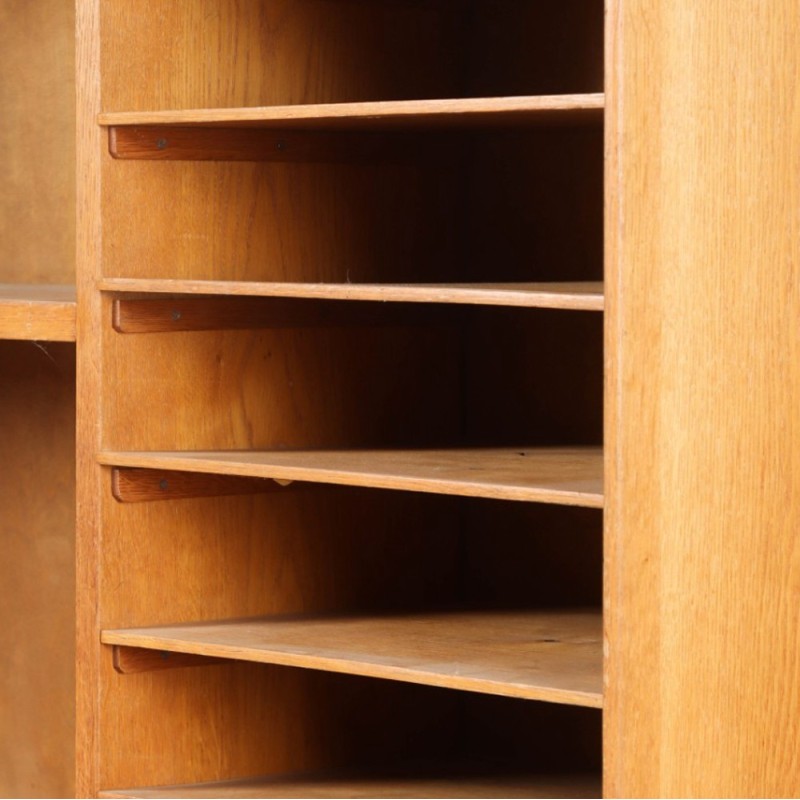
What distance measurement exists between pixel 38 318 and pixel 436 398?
60cm

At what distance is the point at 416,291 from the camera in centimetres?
193

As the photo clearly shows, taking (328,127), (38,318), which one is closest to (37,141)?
(38,318)

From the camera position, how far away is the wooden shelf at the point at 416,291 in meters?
1.83

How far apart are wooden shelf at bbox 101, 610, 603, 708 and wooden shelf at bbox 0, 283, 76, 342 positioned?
0.39 metres

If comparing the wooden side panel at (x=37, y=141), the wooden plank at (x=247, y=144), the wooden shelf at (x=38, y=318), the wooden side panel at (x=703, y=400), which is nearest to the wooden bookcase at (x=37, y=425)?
the wooden side panel at (x=37, y=141)

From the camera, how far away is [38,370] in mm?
2869

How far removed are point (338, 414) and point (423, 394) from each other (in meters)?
0.18

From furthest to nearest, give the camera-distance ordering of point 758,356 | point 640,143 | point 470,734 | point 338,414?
point 470,734 → point 338,414 → point 758,356 → point 640,143

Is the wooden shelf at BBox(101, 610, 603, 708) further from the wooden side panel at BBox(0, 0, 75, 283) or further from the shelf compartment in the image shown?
the wooden side panel at BBox(0, 0, 75, 283)

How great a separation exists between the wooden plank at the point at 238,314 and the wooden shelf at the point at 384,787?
592mm

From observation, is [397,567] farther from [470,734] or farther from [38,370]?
[38,370]

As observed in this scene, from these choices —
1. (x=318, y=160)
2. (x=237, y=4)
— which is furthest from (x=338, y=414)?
(x=237, y=4)

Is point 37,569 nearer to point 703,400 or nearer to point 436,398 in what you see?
point 436,398

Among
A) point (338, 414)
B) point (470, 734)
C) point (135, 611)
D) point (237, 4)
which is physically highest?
point (237, 4)
